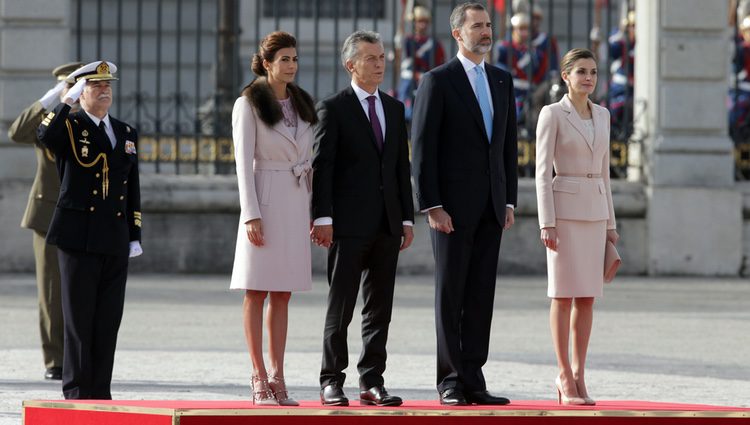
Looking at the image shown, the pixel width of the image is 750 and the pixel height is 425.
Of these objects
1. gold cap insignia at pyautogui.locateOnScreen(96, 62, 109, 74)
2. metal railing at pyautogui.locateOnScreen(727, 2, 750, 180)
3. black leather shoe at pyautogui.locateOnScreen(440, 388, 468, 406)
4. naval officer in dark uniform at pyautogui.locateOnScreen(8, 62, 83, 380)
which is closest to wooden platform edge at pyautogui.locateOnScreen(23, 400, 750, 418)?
black leather shoe at pyautogui.locateOnScreen(440, 388, 468, 406)

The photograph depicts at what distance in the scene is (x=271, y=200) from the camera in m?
7.72

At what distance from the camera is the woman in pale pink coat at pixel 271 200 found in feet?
25.3

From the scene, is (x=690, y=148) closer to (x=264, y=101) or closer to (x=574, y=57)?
(x=574, y=57)

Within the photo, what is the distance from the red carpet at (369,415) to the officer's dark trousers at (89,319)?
101 centimetres

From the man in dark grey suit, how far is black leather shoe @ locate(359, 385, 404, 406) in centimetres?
4

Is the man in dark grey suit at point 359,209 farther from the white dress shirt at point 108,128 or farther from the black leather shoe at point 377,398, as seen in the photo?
the white dress shirt at point 108,128

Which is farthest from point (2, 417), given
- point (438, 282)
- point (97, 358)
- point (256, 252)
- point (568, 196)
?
point (568, 196)

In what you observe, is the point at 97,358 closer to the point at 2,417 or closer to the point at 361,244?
the point at 2,417

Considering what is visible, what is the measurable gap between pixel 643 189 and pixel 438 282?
865 cm

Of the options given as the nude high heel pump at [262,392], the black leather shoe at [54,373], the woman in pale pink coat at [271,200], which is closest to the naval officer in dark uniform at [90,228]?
the woman in pale pink coat at [271,200]

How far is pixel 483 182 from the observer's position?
783 cm

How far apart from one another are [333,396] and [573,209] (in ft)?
4.28

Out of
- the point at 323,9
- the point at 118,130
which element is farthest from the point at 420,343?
the point at 323,9

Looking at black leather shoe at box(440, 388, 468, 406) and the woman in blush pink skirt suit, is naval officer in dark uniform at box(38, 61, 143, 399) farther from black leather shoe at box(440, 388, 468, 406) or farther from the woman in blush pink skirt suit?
the woman in blush pink skirt suit
